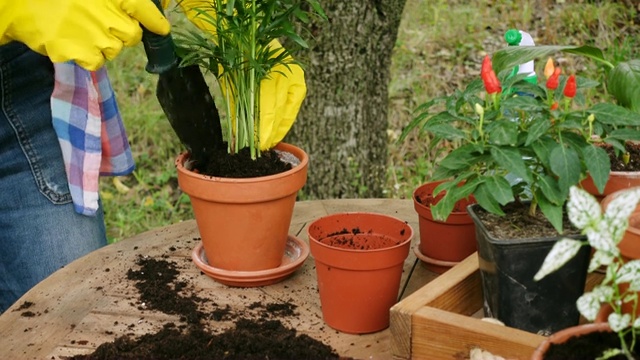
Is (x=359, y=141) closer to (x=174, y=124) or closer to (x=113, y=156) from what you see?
(x=113, y=156)

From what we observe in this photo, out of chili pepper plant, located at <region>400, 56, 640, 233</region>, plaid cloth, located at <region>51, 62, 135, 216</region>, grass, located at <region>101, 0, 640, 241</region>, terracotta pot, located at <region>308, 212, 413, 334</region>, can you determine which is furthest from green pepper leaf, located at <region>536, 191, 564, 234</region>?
grass, located at <region>101, 0, 640, 241</region>

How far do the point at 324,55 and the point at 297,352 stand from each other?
161cm

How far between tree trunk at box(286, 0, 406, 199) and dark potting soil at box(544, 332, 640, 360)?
182cm

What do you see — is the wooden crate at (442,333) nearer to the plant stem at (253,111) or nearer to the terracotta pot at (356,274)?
the terracotta pot at (356,274)

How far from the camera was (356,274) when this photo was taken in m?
1.39

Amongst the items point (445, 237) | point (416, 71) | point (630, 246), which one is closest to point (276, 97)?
point (445, 237)

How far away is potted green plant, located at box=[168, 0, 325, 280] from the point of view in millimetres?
1546

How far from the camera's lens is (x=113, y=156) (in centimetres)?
221

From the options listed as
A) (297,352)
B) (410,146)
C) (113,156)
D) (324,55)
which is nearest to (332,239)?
(297,352)

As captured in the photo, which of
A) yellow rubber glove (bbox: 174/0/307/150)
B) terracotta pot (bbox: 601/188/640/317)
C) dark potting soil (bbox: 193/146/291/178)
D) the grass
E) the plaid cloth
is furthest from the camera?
the grass

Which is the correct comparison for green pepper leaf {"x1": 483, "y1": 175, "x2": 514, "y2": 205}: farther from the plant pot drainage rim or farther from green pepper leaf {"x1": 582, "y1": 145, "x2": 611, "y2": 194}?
the plant pot drainage rim

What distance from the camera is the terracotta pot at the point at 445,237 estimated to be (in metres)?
1.57

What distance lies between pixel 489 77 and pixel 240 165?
21.7 inches

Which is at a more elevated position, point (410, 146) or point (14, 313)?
point (14, 313)
